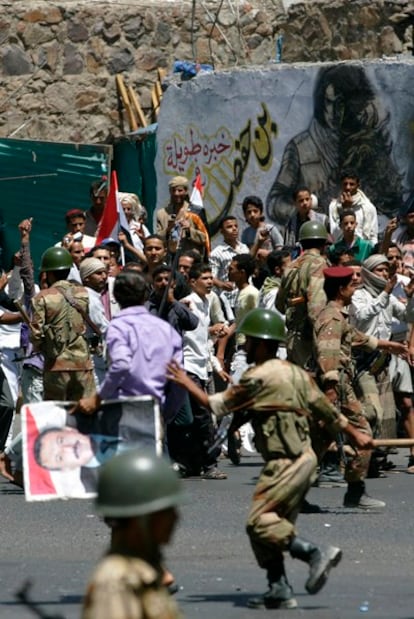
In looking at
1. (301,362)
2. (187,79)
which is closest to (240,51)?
(187,79)

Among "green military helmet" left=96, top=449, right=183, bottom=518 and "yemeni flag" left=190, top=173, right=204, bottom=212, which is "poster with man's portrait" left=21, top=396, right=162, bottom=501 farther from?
"yemeni flag" left=190, top=173, right=204, bottom=212

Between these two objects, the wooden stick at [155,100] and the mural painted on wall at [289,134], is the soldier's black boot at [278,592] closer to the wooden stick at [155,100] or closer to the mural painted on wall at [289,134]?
the mural painted on wall at [289,134]

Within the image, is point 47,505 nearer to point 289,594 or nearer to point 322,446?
point 322,446

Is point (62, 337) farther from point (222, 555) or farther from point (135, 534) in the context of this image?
point (135, 534)

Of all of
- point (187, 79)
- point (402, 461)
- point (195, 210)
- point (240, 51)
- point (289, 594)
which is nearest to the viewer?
point (289, 594)

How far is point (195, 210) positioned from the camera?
56.2 ft

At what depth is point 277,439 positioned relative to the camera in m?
8.38

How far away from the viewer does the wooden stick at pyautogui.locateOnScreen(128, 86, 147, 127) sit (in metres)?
20.7

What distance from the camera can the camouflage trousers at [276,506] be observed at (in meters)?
8.22

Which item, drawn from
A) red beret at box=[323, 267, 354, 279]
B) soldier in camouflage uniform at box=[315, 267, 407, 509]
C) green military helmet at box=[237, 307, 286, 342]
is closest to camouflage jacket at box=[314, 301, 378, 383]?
soldier in camouflage uniform at box=[315, 267, 407, 509]

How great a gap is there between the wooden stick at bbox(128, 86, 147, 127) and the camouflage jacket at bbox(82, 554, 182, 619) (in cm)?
1645

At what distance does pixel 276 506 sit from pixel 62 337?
4741mm

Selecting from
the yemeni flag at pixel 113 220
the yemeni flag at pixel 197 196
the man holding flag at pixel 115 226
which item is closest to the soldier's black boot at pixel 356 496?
the man holding flag at pixel 115 226

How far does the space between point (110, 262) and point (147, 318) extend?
613 centimetres
